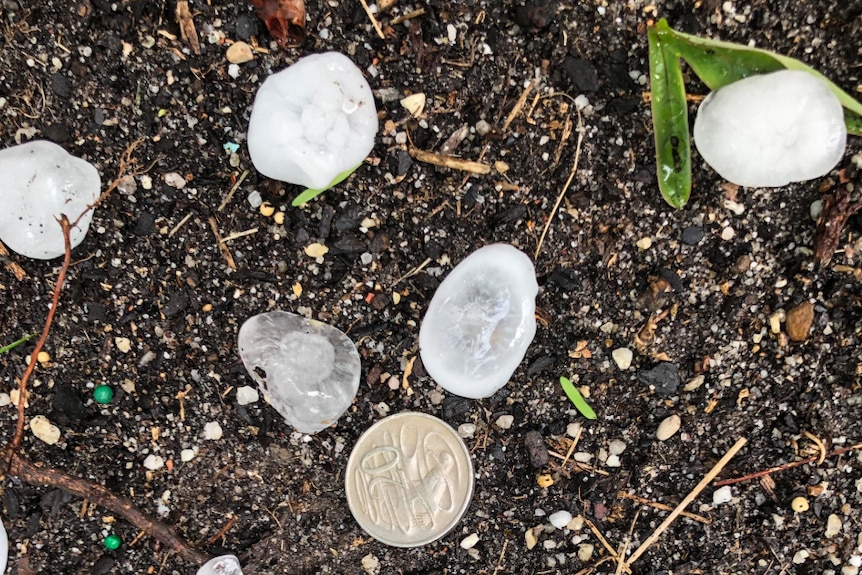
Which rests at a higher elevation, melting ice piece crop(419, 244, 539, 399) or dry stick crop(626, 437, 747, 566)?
melting ice piece crop(419, 244, 539, 399)

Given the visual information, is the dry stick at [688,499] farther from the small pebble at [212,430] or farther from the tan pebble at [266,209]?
the tan pebble at [266,209]

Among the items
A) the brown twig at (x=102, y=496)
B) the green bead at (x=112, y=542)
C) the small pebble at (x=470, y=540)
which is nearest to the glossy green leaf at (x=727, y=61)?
the small pebble at (x=470, y=540)

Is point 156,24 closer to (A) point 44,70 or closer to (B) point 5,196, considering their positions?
(A) point 44,70

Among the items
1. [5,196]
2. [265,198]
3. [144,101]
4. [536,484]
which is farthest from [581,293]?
[5,196]

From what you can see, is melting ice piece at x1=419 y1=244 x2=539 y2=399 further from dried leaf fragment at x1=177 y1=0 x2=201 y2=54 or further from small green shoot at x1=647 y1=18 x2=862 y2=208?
dried leaf fragment at x1=177 y1=0 x2=201 y2=54

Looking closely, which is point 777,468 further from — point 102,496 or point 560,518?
point 102,496

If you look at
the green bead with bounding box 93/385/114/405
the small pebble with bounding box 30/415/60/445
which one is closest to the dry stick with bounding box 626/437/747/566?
the green bead with bounding box 93/385/114/405

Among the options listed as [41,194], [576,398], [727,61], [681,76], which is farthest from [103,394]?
[727,61]
